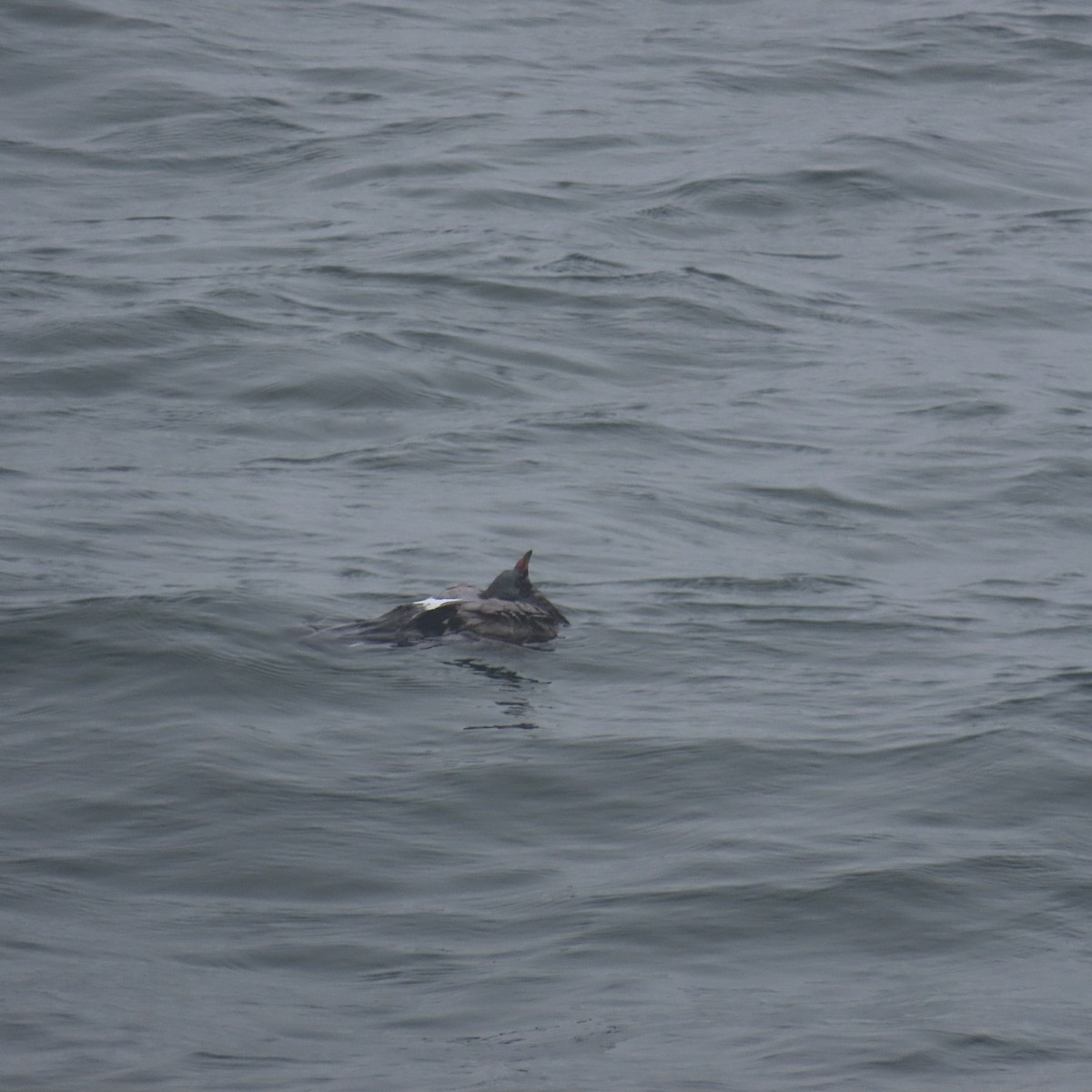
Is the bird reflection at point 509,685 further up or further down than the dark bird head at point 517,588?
further down

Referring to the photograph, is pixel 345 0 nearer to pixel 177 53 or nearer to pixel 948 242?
pixel 177 53

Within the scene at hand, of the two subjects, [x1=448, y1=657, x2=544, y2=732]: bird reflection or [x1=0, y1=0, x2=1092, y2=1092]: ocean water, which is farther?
[x1=448, y1=657, x2=544, y2=732]: bird reflection

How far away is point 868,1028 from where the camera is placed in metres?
5.71

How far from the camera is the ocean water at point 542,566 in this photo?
5891 mm

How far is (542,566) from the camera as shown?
34.2ft

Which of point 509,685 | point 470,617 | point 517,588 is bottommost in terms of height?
point 509,685

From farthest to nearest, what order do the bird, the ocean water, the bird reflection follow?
the bird, the bird reflection, the ocean water

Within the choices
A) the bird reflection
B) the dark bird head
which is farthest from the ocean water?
the dark bird head

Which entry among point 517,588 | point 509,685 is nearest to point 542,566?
point 517,588

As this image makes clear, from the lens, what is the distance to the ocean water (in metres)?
5.89

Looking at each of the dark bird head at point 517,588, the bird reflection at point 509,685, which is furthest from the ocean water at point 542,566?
the dark bird head at point 517,588

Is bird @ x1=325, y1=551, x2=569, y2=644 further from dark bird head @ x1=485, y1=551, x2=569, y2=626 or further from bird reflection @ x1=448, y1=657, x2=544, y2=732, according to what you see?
bird reflection @ x1=448, y1=657, x2=544, y2=732

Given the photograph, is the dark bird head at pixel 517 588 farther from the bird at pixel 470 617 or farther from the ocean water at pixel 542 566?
the ocean water at pixel 542 566

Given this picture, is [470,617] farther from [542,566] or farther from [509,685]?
[542,566]
